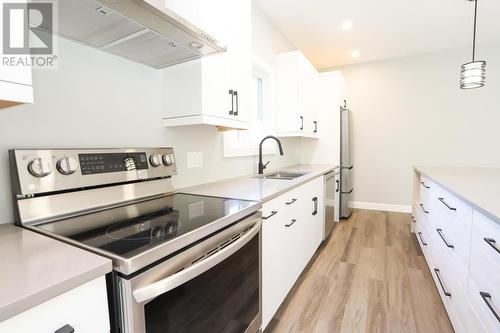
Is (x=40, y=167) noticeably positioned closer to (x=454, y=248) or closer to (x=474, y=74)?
(x=454, y=248)

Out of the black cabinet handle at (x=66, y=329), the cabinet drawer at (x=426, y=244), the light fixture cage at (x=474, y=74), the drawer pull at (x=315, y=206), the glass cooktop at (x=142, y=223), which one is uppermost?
the light fixture cage at (x=474, y=74)

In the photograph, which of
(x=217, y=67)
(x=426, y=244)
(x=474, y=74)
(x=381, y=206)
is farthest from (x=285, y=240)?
(x=381, y=206)

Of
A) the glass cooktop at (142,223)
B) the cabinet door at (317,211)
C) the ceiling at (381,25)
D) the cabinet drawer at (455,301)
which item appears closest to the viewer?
the glass cooktop at (142,223)

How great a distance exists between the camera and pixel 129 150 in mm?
1253

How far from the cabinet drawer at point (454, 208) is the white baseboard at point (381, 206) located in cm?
252

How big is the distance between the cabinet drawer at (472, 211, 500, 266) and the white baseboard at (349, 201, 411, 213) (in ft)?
11.0

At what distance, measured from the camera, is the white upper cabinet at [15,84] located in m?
0.64

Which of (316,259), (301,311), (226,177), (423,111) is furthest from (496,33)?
(301,311)

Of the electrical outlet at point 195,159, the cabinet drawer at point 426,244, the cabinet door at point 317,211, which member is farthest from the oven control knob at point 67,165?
the cabinet drawer at point 426,244

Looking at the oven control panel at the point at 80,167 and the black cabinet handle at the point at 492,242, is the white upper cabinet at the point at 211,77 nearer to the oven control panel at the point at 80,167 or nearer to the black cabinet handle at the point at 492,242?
the oven control panel at the point at 80,167

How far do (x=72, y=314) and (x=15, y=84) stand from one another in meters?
0.58

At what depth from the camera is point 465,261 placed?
1.34 meters

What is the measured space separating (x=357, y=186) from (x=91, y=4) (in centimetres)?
451

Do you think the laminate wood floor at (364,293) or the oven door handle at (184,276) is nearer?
the oven door handle at (184,276)
